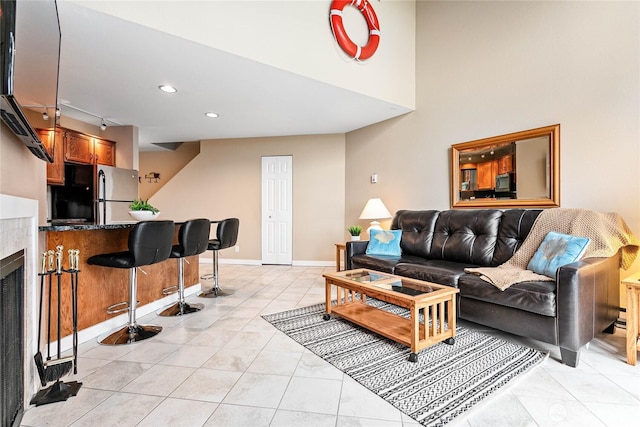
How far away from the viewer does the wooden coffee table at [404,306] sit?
1.95 metres

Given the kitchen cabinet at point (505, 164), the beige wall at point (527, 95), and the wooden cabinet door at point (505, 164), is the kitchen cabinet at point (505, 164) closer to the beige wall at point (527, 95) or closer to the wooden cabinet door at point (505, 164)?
the wooden cabinet door at point (505, 164)

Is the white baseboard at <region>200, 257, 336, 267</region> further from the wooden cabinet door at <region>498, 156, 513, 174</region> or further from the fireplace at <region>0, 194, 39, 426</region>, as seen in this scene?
the fireplace at <region>0, 194, 39, 426</region>

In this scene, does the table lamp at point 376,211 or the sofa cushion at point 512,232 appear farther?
the table lamp at point 376,211

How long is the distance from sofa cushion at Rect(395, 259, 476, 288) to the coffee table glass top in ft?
0.90

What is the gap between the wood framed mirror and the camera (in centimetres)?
291

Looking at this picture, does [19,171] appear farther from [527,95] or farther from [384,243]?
[527,95]

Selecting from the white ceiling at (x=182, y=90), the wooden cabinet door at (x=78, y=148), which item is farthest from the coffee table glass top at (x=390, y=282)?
the wooden cabinet door at (x=78, y=148)

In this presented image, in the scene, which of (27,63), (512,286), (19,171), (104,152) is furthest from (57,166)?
(512,286)

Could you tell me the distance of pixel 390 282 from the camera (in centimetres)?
240

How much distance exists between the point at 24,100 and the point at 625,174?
383 cm

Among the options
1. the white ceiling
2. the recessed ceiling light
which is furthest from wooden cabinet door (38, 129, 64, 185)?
the recessed ceiling light

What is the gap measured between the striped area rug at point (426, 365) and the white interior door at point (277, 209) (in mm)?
A: 3065

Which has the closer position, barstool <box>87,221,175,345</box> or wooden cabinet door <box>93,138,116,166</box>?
barstool <box>87,221,175,345</box>

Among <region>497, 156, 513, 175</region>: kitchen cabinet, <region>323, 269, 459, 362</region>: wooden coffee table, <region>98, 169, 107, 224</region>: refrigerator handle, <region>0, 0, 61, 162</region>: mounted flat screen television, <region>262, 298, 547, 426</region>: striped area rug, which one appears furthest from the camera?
<region>98, 169, 107, 224</region>: refrigerator handle
